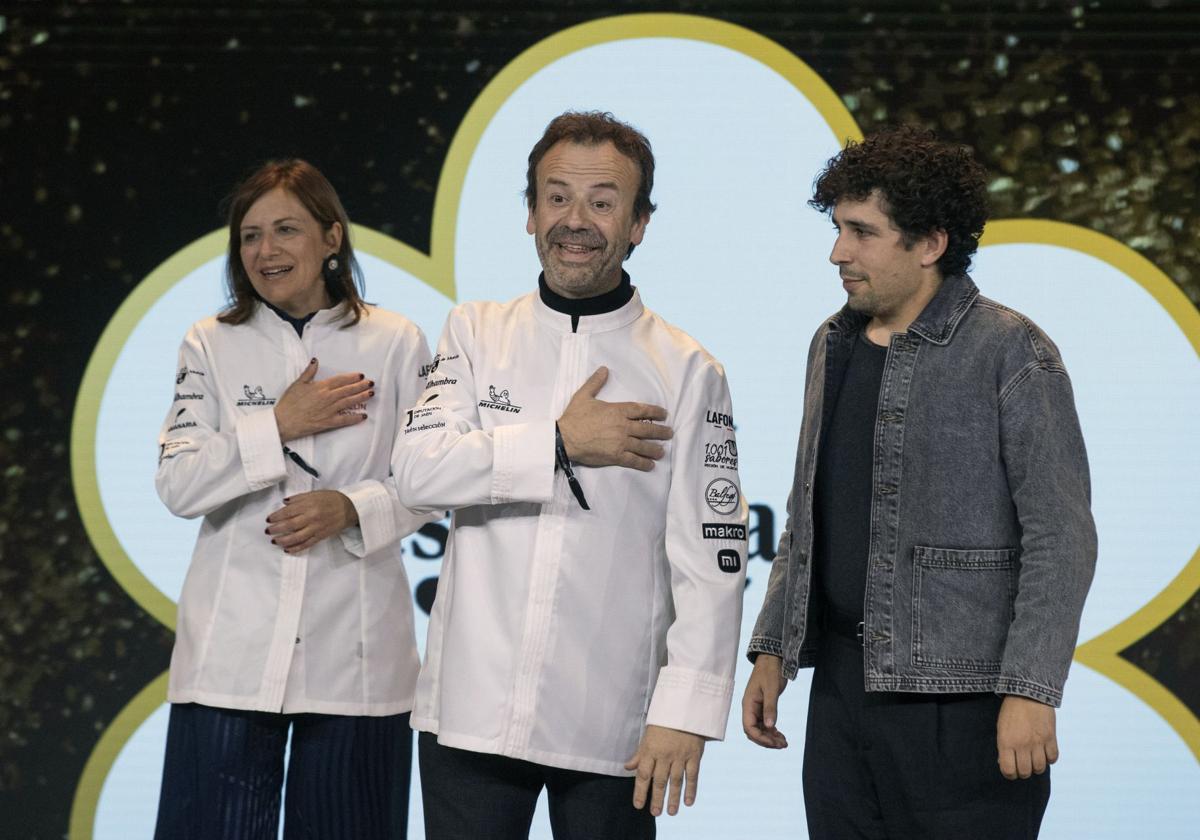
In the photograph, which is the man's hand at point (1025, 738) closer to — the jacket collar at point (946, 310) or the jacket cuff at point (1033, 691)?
the jacket cuff at point (1033, 691)

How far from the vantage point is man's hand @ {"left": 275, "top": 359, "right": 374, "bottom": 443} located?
2.50m

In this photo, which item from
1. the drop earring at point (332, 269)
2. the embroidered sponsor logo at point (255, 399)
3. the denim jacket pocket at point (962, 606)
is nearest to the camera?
the denim jacket pocket at point (962, 606)

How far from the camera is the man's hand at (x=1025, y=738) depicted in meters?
→ 1.80

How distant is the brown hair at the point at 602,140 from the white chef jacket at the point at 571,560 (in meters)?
0.25

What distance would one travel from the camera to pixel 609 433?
202cm

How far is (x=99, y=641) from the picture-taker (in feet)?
12.2

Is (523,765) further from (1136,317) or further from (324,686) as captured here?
(1136,317)

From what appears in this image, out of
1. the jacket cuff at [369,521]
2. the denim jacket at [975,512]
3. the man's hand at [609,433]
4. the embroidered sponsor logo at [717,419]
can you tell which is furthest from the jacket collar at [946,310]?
the jacket cuff at [369,521]

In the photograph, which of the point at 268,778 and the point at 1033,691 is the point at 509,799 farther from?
the point at 1033,691

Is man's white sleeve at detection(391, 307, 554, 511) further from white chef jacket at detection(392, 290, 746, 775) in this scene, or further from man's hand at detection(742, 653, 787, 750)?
man's hand at detection(742, 653, 787, 750)

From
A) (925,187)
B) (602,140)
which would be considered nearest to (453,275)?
(602,140)

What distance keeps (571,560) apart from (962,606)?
596 mm

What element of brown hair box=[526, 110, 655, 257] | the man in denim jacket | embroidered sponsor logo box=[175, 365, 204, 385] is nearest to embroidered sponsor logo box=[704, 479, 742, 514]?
the man in denim jacket

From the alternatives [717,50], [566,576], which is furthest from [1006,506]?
[717,50]
